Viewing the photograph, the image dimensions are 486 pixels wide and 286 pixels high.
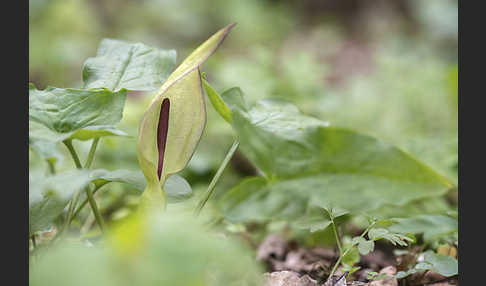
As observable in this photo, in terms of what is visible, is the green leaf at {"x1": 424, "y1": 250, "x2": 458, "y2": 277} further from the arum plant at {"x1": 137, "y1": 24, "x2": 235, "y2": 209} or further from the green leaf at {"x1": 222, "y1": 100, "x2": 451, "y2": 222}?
the arum plant at {"x1": 137, "y1": 24, "x2": 235, "y2": 209}

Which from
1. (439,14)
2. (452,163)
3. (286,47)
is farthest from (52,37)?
(439,14)

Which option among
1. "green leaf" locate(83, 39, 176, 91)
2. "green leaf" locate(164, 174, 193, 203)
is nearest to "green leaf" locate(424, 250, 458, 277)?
"green leaf" locate(164, 174, 193, 203)

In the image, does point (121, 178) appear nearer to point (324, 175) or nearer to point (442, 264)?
point (324, 175)

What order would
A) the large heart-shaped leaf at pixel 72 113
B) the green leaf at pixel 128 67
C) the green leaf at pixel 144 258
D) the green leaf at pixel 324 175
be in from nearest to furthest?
the green leaf at pixel 144 258 < the large heart-shaped leaf at pixel 72 113 < the green leaf at pixel 128 67 < the green leaf at pixel 324 175

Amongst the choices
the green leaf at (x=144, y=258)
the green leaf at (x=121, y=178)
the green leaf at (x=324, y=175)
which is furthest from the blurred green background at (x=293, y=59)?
the green leaf at (x=144, y=258)

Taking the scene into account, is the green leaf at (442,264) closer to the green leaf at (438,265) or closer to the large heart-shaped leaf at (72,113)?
the green leaf at (438,265)

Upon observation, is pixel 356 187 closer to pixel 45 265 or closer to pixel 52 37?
pixel 45 265

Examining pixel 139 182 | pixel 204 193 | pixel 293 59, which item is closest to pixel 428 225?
pixel 204 193
